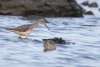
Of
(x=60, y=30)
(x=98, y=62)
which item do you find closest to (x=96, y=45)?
(x=98, y=62)

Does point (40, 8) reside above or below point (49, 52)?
above

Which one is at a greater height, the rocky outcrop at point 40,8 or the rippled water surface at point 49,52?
the rocky outcrop at point 40,8

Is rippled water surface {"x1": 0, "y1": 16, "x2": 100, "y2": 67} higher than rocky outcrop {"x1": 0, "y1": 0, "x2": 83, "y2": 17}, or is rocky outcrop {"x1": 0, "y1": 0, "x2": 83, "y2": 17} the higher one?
rocky outcrop {"x1": 0, "y1": 0, "x2": 83, "y2": 17}

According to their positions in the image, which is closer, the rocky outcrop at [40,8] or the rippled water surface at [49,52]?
the rippled water surface at [49,52]

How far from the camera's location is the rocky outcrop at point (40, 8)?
29.3 meters

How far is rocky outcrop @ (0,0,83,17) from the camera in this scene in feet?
96.3

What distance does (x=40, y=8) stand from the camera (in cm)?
2984

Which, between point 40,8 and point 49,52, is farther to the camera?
point 40,8

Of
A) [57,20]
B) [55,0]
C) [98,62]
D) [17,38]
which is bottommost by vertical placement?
[98,62]

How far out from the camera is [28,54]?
44.8 feet

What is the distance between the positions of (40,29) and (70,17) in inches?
310

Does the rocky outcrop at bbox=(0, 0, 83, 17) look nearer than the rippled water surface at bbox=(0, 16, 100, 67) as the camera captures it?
No

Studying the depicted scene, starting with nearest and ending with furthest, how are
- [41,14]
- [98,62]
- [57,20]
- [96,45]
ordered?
1. [98,62]
2. [96,45]
3. [57,20]
4. [41,14]

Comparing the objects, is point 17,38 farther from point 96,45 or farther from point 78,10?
point 78,10
